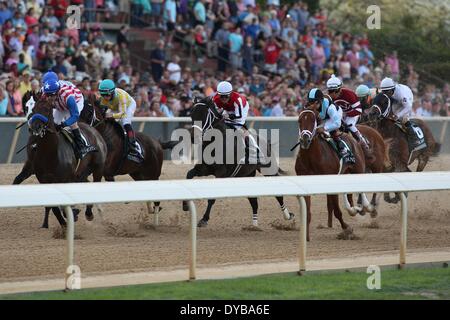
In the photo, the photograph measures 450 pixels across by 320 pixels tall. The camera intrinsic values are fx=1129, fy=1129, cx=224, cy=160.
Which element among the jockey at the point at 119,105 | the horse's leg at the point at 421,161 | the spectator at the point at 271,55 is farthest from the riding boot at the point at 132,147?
the spectator at the point at 271,55

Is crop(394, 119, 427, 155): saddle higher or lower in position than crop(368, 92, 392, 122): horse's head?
lower

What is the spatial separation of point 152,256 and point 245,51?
1227 centimetres

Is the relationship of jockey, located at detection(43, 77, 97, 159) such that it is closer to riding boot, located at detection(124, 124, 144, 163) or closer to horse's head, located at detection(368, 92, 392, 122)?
riding boot, located at detection(124, 124, 144, 163)

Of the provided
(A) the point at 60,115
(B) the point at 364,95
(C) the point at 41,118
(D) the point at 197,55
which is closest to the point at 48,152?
(C) the point at 41,118

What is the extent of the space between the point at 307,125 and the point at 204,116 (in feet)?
4.58

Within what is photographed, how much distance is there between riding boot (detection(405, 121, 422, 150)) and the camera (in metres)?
15.0

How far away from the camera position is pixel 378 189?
9.12 meters

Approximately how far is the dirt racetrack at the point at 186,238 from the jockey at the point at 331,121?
33.3 inches

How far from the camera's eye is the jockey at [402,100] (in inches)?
579

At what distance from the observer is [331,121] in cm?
1202

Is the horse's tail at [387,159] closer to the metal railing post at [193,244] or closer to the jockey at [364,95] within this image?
the jockey at [364,95]

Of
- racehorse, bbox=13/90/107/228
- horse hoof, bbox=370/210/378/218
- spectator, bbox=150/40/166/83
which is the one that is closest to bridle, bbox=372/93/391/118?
horse hoof, bbox=370/210/378/218

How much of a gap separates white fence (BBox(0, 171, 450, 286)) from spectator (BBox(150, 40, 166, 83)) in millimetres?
10338
